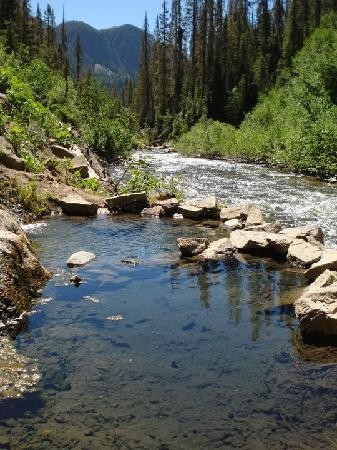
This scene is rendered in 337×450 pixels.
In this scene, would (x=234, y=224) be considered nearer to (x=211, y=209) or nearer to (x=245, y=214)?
(x=245, y=214)

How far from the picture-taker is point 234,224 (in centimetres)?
1279

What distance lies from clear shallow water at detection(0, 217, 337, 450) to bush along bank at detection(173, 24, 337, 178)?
15465 mm

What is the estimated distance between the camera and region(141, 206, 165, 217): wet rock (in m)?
14.5

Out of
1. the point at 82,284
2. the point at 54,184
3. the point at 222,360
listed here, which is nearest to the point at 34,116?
the point at 54,184

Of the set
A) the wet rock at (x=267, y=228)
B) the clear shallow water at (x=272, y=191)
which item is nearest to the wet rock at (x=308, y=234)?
the clear shallow water at (x=272, y=191)

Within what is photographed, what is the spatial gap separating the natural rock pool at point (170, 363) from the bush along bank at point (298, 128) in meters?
14.9

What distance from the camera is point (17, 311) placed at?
6488 mm

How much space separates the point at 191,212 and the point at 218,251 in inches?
168

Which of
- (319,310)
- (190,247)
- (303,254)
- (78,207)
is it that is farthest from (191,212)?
(319,310)

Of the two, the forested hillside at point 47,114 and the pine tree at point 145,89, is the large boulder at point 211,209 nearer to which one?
the forested hillside at point 47,114

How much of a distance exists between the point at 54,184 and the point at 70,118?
12.5 meters

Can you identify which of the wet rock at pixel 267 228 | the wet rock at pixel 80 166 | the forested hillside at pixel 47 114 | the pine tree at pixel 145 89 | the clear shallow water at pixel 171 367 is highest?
the pine tree at pixel 145 89

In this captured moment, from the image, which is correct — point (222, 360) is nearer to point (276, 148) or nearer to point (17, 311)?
point (17, 311)

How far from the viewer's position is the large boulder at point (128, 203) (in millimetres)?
14789
